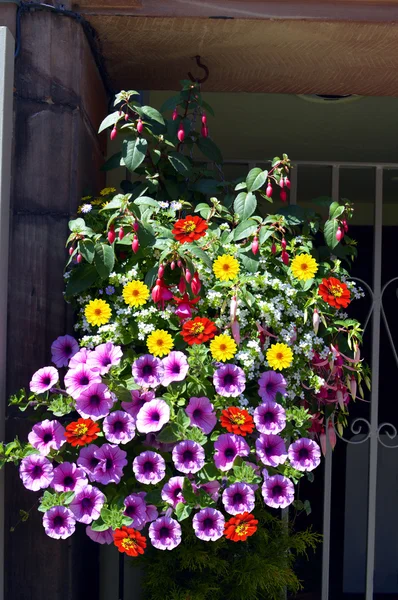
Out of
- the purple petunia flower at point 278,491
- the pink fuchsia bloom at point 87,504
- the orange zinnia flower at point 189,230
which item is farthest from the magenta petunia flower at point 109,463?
the orange zinnia flower at point 189,230

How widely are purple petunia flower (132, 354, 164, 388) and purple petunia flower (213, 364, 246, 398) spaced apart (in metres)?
0.14

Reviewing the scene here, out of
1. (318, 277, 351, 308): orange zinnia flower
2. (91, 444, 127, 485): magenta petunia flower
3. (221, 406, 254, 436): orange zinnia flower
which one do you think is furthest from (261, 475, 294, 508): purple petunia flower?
(318, 277, 351, 308): orange zinnia flower

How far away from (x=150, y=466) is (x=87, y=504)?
0.18 m

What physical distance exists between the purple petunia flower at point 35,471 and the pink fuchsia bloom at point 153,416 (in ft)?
0.86

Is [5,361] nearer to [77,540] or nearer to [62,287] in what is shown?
[62,287]

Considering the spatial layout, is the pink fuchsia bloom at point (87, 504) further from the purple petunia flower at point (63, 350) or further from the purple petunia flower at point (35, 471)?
the purple petunia flower at point (63, 350)

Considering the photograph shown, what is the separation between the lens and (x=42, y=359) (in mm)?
2129

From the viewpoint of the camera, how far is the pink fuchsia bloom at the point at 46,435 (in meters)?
1.93

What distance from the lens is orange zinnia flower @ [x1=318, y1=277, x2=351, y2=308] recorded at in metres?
2.05

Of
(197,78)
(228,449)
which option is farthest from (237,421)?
(197,78)

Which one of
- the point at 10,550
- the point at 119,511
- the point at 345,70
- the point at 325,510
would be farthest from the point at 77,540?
the point at 345,70

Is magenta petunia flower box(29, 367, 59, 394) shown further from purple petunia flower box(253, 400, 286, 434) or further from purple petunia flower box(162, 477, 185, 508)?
purple petunia flower box(253, 400, 286, 434)

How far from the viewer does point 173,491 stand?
190 centimetres

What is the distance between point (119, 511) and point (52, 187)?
925 millimetres
